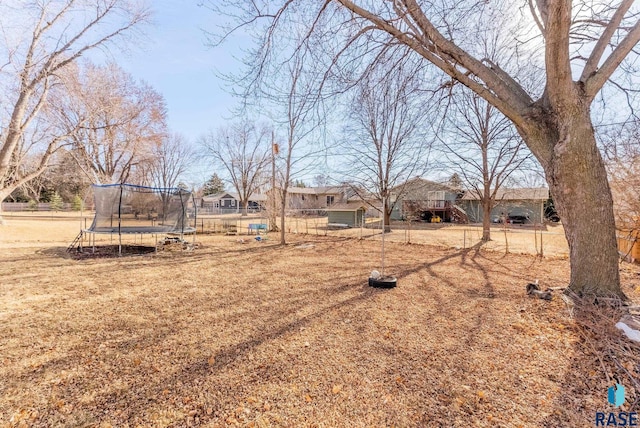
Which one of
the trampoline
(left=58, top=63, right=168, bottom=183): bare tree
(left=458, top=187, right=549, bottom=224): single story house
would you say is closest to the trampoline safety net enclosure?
the trampoline

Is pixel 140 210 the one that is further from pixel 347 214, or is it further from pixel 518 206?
pixel 518 206

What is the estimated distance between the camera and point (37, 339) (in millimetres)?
3020

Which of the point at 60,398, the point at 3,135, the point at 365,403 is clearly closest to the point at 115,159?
the point at 3,135

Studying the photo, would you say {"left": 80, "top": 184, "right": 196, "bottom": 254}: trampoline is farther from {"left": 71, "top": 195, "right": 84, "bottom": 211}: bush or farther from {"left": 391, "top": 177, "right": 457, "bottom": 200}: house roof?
{"left": 71, "top": 195, "right": 84, "bottom": 211}: bush

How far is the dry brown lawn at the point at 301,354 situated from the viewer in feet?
6.40

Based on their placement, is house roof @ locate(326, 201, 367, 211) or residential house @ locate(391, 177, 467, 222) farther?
residential house @ locate(391, 177, 467, 222)

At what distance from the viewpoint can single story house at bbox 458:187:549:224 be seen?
20453mm

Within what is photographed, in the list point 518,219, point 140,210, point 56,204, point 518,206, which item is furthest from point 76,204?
point 518,219

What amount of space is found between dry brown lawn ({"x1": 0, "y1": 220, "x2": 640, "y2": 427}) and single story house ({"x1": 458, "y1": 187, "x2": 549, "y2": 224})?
17.3m

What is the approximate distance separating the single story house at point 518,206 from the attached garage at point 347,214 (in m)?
8.52

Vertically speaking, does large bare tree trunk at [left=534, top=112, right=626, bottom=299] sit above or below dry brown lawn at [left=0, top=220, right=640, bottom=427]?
above

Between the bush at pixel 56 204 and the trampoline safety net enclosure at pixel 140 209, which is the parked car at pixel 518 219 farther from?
the bush at pixel 56 204

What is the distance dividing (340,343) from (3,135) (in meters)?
14.4

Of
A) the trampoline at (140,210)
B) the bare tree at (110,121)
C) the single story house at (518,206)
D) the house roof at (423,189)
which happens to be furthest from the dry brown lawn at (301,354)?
the single story house at (518,206)
